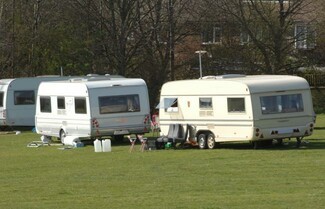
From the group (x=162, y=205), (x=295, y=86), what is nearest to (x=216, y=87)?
(x=295, y=86)

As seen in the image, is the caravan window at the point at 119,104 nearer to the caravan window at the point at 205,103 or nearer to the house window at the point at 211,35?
the caravan window at the point at 205,103

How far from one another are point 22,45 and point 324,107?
1910cm

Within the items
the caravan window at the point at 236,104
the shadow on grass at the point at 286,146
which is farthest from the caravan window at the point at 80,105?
the caravan window at the point at 236,104

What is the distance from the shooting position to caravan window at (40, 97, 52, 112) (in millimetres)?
33544

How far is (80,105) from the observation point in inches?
1218

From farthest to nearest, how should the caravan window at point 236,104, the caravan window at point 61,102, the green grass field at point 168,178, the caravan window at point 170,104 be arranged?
the caravan window at point 61,102
the caravan window at point 170,104
the caravan window at point 236,104
the green grass field at point 168,178

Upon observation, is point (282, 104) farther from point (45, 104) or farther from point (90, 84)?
point (45, 104)

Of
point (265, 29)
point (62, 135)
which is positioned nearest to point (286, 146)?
point (62, 135)

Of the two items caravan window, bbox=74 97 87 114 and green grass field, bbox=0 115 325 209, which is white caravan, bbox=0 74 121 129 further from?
green grass field, bbox=0 115 325 209

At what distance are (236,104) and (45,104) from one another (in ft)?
34.4

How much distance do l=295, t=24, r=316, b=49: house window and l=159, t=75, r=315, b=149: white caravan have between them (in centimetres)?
2466

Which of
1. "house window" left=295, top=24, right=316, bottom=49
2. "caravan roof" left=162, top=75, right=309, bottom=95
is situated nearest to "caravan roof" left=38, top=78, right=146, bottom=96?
"caravan roof" left=162, top=75, right=309, bottom=95

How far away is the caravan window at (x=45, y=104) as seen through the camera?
33.5 metres

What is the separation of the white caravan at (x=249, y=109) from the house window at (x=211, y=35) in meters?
23.7
